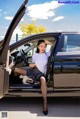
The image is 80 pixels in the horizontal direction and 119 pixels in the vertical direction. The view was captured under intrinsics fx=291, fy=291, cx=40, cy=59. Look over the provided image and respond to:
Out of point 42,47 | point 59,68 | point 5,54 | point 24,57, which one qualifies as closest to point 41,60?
point 42,47

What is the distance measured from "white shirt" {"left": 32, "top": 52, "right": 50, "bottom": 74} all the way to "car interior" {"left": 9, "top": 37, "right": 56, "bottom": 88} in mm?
208

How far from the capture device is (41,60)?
18.0 ft

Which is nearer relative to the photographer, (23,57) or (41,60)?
(41,60)

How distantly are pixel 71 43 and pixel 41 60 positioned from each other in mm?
652

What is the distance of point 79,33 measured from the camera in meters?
5.62

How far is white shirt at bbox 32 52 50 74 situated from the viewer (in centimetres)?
547

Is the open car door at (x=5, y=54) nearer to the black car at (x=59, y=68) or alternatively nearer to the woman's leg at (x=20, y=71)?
the black car at (x=59, y=68)

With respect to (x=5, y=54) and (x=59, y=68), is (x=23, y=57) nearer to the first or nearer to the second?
(x=59, y=68)

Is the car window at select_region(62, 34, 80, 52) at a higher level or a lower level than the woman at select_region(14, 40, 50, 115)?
higher

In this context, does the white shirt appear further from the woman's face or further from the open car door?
the open car door

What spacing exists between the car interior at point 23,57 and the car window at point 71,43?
0.85ft

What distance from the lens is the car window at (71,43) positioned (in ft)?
17.9

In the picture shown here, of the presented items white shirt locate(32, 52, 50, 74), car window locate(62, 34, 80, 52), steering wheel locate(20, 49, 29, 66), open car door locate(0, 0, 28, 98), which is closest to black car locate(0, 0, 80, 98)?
car window locate(62, 34, 80, 52)

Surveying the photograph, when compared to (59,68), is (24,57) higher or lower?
higher
